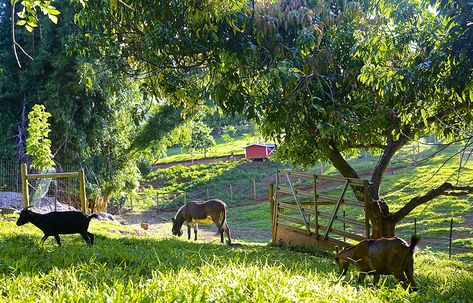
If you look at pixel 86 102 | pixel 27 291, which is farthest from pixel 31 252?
pixel 86 102

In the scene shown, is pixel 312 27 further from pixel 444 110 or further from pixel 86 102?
pixel 86 102

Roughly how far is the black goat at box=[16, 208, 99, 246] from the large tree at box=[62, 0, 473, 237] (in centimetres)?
311

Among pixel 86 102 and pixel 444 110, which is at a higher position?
pixel 86 102

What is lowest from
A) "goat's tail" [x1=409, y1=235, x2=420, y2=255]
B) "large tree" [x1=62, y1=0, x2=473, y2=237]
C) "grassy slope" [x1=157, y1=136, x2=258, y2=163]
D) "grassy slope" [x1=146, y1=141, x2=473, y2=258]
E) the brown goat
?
"grassy slope" [x1=146, y1=141, x2=473, y2=258]

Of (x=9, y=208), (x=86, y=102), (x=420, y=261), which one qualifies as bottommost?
(x=420, y=261)

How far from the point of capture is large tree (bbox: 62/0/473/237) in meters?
7.92

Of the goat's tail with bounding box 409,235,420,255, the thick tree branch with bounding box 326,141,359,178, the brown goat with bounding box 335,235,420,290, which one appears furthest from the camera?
the thick tree branch with bounding box 326,141,359,178

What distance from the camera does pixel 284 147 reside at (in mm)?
12836

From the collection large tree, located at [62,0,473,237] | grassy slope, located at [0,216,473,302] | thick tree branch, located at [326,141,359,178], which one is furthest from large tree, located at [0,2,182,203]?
grassy slope, located at [0,216,473,302]

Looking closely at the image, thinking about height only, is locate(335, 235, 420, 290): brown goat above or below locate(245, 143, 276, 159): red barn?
below

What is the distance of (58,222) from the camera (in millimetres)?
8055

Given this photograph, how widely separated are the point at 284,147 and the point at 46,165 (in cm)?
759

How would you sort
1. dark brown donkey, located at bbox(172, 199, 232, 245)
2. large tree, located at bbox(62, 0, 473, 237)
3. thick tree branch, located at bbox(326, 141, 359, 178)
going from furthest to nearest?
dark brown donkey, located at bbox(172, 199, 232, 245) → thick tree branch, located at bbox(326, 141, 359, 178) → large tree, located at bbox(62, 0, 473, 237)

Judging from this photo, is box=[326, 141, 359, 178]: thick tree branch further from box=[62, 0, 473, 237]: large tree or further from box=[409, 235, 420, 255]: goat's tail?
box=[409, 235, 420, 255]: goat's tail
